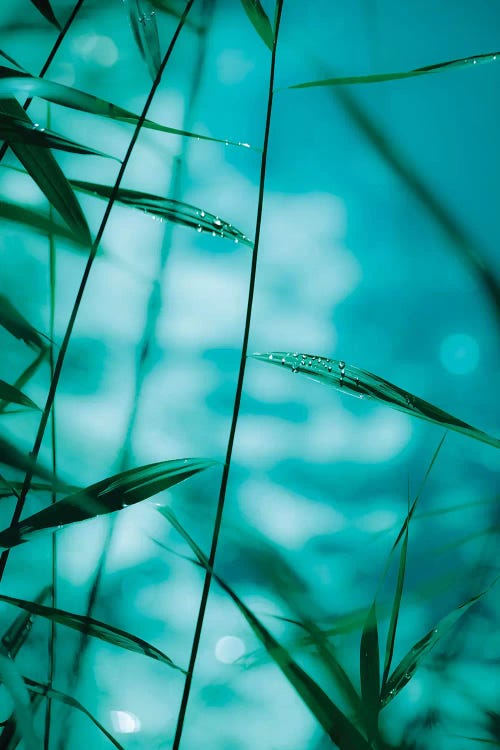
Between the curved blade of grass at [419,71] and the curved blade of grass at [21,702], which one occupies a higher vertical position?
the curved blade of grass at [419,71]

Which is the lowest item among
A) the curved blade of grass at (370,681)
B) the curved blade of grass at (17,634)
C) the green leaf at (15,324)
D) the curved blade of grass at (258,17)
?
the curved blade of grass at (370,681)

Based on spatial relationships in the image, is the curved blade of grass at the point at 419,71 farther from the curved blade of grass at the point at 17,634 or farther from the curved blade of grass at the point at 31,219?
the curved blade of grass at the point at 17,634

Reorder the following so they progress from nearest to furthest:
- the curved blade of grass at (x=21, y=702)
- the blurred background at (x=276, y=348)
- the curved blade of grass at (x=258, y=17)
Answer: the curved blade of grass at (x=21, y=702), the curved blade of grass at (x=258, y=17), the blurred background at (x=276, y=348)

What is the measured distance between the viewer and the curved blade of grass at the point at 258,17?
42 centimetres

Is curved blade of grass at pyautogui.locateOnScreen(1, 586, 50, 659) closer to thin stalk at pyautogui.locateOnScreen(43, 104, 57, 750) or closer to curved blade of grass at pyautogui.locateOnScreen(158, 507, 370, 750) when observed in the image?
thin stalk at pyautogui.locateOnScreen(43, 104, 57, 750)

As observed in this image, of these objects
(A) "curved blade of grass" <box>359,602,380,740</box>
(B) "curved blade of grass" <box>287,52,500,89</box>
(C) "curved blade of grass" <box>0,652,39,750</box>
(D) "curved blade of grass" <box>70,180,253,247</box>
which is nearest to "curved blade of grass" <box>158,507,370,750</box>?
(A) "curved blade of grass" <box>359,602,380,740</box>

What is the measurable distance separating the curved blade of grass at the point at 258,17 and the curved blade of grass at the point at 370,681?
45 cm

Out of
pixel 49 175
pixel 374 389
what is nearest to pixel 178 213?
pixel 49 175

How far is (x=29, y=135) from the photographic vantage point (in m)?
0.35

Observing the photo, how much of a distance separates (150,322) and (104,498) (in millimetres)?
312

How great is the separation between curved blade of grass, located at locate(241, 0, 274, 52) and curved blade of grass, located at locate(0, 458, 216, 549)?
332 mm

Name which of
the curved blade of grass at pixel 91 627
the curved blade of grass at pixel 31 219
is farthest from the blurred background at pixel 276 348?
the curved blade of grass at pixel 91 627

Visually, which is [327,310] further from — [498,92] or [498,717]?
[498,717]

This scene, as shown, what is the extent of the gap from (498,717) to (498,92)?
0.72 metres
